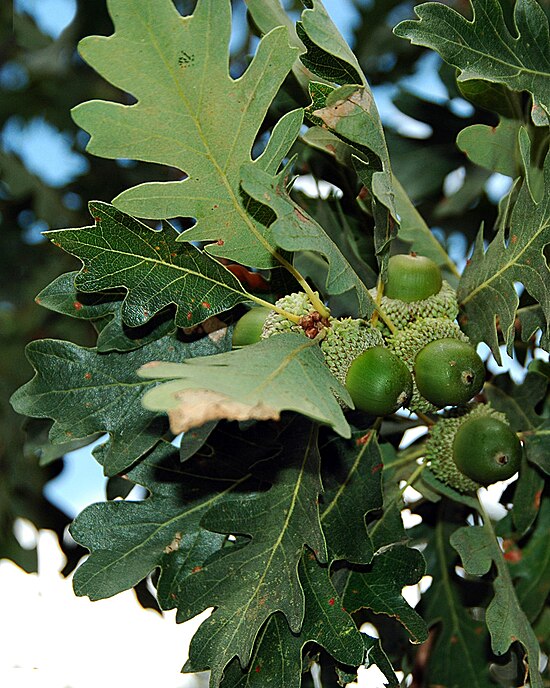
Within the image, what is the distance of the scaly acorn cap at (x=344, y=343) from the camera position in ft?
3.20

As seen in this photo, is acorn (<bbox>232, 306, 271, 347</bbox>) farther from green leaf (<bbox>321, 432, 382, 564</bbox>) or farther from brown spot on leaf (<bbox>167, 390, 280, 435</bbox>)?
brown spot on leaf (<bbox>167, 390, 280, 435</bbox>)

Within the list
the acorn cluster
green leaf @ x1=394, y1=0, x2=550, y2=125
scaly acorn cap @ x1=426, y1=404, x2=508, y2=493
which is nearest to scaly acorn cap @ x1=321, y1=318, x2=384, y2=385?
the acorn cluster

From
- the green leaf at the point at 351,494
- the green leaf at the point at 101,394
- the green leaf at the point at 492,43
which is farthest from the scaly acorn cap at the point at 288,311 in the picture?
the green leaf at the point at 492,43

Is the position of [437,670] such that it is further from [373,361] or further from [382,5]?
[382,5]

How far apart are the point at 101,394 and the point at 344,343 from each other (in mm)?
317

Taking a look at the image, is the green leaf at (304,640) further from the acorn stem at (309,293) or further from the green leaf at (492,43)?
the green leaf at (492,43)

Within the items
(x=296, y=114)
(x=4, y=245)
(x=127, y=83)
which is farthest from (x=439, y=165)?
(x=4, y=245)

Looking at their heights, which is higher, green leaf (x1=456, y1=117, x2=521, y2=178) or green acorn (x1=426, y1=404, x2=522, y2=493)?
green leaf (x1=456, y1=117, x2=521, y2=178)

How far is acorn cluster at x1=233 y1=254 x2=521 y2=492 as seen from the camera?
3.15 ft

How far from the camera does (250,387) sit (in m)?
0.72

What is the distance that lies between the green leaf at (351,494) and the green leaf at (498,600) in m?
0.17

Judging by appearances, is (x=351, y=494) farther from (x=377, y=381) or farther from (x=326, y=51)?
(x=326, y=51)

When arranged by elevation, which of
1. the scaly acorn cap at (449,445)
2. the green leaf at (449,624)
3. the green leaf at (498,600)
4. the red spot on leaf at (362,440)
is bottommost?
the green leaf at (449,624)

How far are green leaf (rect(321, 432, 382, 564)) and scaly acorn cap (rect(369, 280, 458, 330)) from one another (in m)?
0.17
